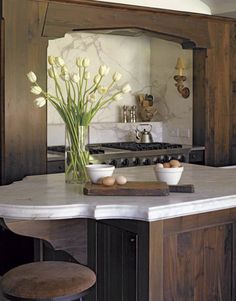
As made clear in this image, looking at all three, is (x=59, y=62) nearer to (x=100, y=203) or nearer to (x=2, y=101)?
(x=100, y=203)

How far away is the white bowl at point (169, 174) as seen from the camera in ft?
9.71

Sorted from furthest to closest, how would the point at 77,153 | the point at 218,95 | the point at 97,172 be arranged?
the point at 218,95
the point at 77,153
the point at 97,172

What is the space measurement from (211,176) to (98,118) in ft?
8.67

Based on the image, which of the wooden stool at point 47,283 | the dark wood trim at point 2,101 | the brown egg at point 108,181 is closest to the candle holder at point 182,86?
the dark wood trim at point 2,101

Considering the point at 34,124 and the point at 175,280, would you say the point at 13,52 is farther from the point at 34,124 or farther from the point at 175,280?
the point at 175,280

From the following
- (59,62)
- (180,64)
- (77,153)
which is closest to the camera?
(59,62)

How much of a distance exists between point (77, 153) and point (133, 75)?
322 cm

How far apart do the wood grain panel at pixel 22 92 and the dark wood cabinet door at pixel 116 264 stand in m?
1.78

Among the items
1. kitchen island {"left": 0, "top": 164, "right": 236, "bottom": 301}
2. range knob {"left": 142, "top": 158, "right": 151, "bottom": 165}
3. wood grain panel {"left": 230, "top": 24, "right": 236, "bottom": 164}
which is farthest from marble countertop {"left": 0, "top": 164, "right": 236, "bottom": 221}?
wood grain panel {"left": 230, "top": 24, "right": 236, "bottom": 164}

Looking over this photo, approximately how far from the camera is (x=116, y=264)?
109 inches

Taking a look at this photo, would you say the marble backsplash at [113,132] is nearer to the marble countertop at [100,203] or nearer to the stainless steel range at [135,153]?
the stainless steel range at [135,153]

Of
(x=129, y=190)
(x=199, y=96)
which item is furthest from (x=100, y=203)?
(x=199, y=96)

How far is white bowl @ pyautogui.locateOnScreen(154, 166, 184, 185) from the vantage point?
2.96 meters

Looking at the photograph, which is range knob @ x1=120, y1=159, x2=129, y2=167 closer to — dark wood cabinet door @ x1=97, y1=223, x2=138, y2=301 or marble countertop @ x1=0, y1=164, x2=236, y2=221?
marble countertop @ x1=0, y1=164, x2=236, y2=221
